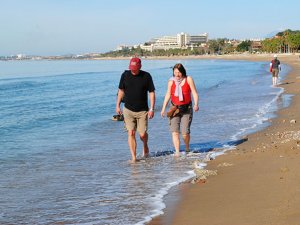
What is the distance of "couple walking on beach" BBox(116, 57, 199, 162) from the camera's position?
7.93 m

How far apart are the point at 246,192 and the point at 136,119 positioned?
3.24 m

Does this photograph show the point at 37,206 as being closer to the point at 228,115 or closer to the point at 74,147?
the point at 74,147

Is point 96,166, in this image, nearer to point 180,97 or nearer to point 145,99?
point 145,99

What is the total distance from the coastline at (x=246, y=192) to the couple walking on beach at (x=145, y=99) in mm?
986

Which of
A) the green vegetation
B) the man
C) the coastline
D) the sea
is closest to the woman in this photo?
the man

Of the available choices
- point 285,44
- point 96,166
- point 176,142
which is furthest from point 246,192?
point 285,44

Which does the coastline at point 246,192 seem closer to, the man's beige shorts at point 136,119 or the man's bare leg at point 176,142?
the man's bare leg at point 176,142

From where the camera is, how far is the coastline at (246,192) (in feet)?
14.4

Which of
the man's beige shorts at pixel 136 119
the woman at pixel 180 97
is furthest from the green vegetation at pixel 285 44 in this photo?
the man's beige shorts at pixel 136 119

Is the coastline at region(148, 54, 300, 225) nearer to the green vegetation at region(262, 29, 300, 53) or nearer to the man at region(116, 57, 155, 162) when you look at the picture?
the man at region(116, 57, 155, 162)

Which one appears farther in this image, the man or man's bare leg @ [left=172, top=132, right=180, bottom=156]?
man's bare leg @ [left=172, top=132, right=180, bottom=156]

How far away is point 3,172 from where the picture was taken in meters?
7.62

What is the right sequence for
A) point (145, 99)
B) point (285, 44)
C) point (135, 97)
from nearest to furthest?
point (135, 97) < point (145, 99) < point (285, 44)

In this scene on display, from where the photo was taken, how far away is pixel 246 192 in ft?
17.4
